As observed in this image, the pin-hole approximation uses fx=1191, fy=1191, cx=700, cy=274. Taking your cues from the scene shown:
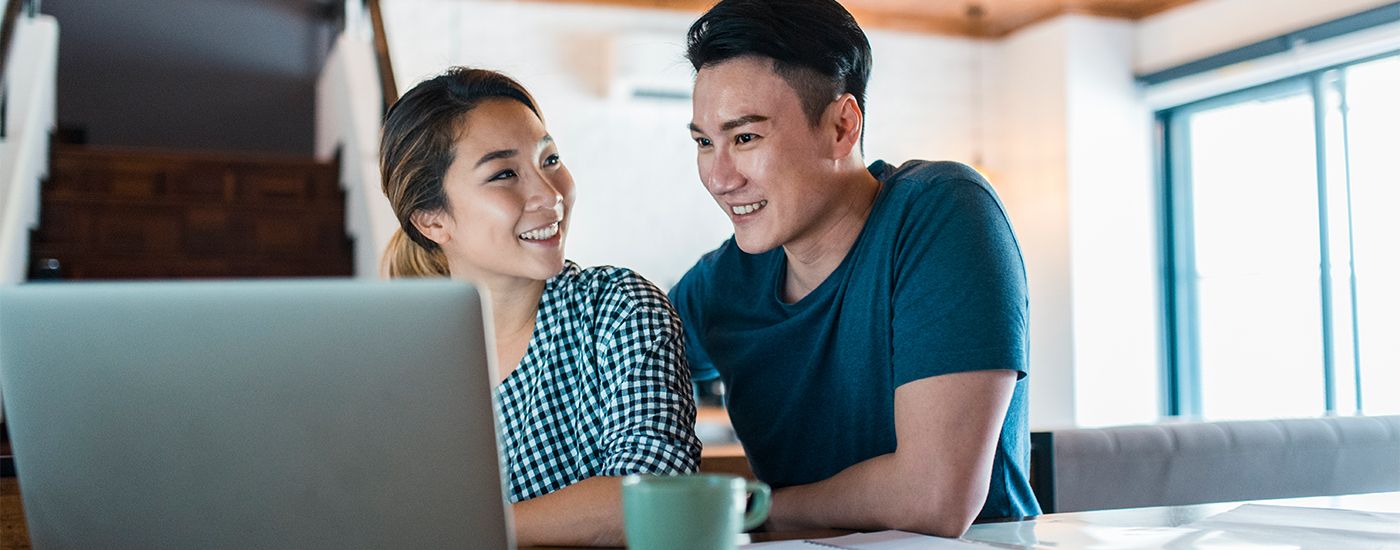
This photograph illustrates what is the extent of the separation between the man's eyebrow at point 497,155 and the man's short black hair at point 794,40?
11.2 inches

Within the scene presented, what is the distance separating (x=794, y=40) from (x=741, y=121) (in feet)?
0.40

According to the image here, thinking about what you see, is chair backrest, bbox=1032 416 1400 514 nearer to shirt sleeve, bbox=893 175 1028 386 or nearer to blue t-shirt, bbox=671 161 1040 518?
blue t-shirt, bbox=671 161 1040 518

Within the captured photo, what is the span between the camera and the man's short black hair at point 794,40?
4.96 feet

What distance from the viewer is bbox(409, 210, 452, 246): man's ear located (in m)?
1.52

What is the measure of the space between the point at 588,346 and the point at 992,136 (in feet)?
16.3

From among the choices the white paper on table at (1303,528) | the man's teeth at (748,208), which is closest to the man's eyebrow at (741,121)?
the man's teeth at (748,208)

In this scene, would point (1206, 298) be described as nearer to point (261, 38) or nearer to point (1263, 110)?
point (1263, 110)

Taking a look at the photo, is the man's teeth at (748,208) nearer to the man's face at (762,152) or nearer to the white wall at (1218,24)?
the man's face at (762,152)

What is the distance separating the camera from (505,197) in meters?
1.46

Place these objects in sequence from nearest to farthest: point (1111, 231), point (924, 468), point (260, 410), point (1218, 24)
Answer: point (260, 410)
point (924, 468)
point (1218, 24)
point (1111, 231)

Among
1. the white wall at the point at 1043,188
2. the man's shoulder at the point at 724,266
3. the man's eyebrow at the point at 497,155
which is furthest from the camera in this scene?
the white wall at the point at 1043,188

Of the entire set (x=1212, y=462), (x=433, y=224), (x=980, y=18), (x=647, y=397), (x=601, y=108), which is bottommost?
(x=1212, y=462)

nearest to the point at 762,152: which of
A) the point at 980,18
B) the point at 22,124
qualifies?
the point at 22,124

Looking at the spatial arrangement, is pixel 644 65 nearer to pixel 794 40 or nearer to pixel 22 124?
pixel 22 124
